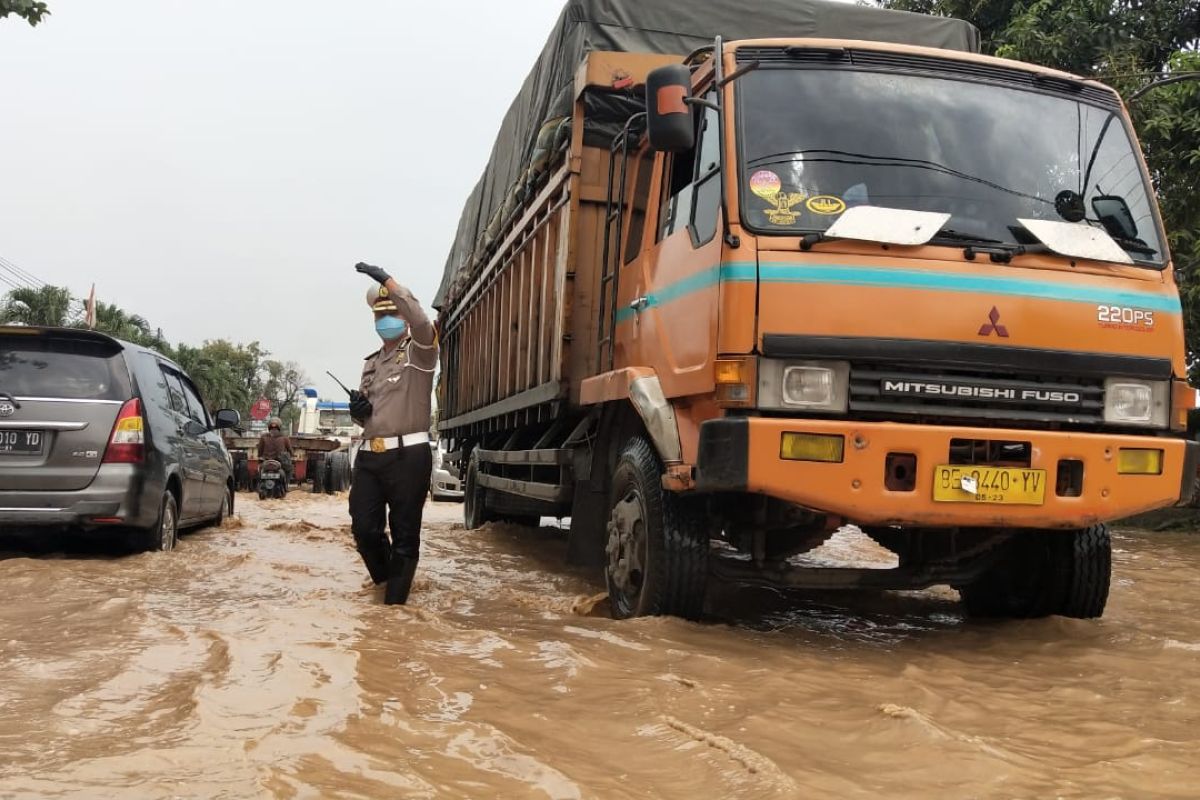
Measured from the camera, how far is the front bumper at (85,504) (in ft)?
20.0

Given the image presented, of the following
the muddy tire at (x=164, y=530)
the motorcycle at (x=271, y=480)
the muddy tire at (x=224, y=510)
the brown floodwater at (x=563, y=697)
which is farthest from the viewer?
the motorcycle at (x=271, y=480)

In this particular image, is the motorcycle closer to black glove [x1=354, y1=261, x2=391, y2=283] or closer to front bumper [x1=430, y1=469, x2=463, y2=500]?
front bumper [x1=430, y1=469, x2=463, y2=500]

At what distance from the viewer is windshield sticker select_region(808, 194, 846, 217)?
417 cm

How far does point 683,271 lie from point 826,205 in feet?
2.21

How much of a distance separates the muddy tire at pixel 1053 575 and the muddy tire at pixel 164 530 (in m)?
5.08

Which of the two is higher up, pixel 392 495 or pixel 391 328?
pixel 391 328

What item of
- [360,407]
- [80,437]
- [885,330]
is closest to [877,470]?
[885,330]

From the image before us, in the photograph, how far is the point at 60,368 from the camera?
6461 millimetres

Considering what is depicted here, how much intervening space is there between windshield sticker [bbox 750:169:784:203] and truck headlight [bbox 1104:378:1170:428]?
1516 mm

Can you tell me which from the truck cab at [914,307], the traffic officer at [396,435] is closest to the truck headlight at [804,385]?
the truck cab at [914,307]

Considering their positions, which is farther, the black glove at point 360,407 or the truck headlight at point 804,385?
the black glove at point 360,407

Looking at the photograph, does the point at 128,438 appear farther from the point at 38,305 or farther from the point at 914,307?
the point at 38,305

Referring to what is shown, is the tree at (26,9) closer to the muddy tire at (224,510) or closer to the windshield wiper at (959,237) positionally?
the muddy tire at (224,510)

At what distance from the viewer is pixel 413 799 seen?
2.32 metres
